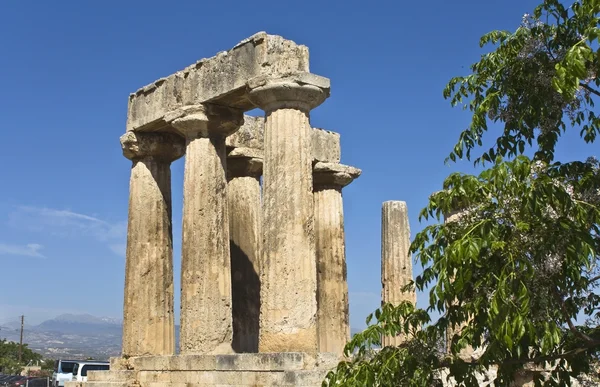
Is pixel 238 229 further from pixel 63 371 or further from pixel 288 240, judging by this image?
pixel 63 371

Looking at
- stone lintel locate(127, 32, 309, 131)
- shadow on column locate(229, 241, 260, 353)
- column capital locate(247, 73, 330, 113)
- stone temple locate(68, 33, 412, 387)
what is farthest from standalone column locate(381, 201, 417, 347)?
column capital locate(247, 73, 330, 113)

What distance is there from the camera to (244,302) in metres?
27.3

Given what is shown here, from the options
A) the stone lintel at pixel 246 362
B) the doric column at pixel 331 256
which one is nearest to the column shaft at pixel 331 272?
the doric column at pixel 331 256

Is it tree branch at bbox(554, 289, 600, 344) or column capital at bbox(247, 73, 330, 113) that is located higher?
column capital at bbox(247, 73, 330, 113)

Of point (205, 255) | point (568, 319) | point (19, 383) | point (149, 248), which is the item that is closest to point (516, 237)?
point (568, 319)

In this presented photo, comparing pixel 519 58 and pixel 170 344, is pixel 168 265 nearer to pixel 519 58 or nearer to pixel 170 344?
pixel 170 344

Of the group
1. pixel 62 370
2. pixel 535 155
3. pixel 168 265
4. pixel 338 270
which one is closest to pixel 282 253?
pixel 168 265

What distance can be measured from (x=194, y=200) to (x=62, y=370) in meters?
23.0

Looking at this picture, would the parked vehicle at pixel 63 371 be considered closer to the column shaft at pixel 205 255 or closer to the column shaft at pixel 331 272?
the column shaft at pixel 331 272

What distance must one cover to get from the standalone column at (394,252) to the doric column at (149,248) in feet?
25.6

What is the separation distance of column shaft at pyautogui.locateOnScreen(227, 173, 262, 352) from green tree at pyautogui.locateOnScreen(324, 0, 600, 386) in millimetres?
16052

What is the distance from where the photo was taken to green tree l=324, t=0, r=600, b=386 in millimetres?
8750

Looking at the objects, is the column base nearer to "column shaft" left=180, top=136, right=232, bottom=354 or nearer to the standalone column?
"column shaft" left=180, top=136, right=232, bottom=354

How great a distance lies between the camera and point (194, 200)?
22.2m
